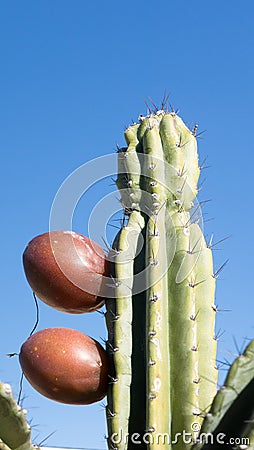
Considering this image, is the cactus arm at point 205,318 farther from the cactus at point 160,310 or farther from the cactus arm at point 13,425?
the cactus arm at point 13,425

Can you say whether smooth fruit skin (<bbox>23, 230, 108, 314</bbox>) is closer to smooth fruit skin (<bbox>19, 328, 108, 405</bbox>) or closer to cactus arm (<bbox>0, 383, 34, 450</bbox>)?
smooth fruit skin (<bbox>19, 328, 108, 405</bbox>)

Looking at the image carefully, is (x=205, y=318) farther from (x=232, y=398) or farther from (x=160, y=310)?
(x=232, y=398)

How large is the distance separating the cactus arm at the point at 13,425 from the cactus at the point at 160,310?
0.49 m

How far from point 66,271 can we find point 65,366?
317mm

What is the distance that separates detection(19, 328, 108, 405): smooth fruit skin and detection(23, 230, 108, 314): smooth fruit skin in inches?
5.2

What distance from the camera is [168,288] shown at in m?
2.47

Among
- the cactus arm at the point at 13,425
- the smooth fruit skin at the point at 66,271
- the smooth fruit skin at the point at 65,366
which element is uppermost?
the smooth fruit skin at the point at 66,271

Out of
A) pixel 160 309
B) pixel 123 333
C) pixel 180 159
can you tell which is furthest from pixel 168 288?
pixel 180 159

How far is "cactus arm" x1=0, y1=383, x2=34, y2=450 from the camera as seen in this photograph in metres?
1.88

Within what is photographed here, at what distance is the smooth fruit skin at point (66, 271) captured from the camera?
254cm

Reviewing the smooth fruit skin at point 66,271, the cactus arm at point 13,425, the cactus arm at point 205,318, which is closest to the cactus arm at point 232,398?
the cactus arm at point 13,425

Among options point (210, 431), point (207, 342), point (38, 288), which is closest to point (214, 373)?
point (207, 342)

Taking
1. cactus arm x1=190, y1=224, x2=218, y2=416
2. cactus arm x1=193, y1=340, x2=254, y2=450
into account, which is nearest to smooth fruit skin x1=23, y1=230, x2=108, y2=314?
cactus arm x1=190, y1=224, x2=218, y2=416

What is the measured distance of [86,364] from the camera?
242 centimetres
